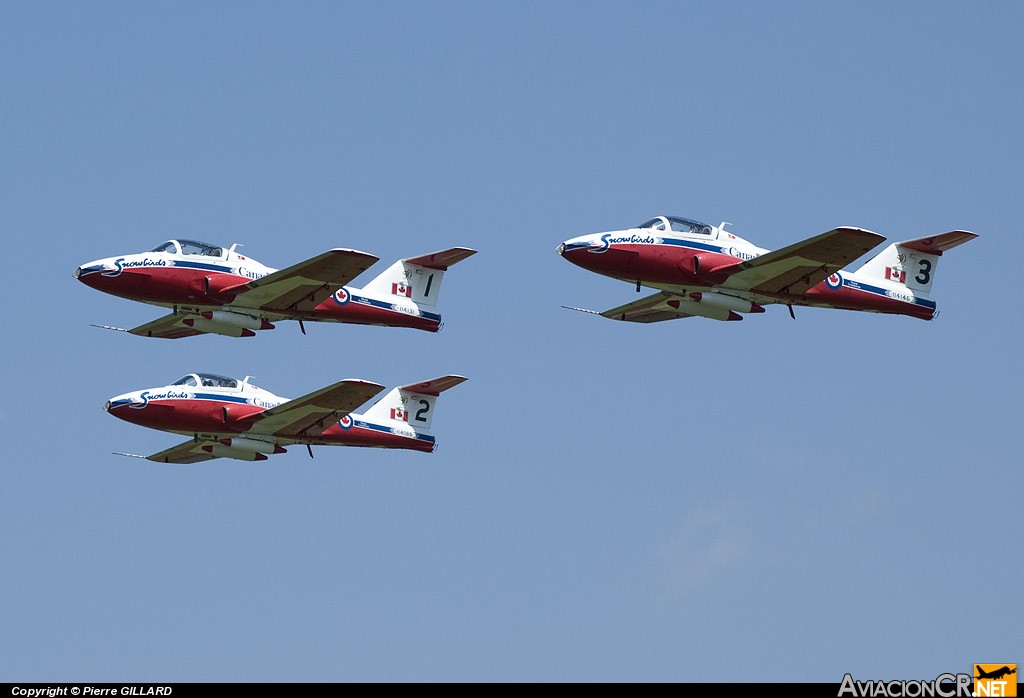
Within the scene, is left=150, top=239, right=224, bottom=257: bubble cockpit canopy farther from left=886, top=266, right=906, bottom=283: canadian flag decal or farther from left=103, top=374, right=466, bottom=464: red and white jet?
left=886, top=266, right=906, bottom=283: canadian flag decal

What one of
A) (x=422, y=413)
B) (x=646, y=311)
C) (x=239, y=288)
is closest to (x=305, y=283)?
(x=239, y=288)

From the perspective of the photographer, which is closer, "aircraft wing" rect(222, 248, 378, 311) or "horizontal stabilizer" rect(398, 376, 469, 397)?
"aircraft wing" rect(222, 248, 378, 311)

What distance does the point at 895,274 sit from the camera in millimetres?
75438

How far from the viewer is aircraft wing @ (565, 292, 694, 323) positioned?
75.4 metres

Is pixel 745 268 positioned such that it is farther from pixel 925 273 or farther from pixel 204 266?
pixel 204 266

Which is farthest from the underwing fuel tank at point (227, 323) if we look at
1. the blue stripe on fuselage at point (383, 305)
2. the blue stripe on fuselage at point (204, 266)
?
the blue stripe on fuselage at point (383, 305)

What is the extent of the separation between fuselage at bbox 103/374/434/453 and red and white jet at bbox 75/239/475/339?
7.52ft

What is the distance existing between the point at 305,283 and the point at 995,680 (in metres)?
31.6

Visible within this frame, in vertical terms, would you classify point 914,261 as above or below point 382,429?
above

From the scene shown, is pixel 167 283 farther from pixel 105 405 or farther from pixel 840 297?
pixel 840 297

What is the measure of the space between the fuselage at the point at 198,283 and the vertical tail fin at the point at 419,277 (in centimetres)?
171

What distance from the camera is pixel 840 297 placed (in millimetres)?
73500

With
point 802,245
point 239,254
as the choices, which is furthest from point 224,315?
point 802,245

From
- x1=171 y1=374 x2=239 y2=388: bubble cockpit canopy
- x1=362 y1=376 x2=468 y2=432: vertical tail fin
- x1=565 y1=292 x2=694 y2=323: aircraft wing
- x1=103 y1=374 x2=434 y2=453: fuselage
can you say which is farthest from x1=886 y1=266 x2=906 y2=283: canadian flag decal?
x1=171 y1=374 x2=239 y2=388: bubble cockpit canopy
